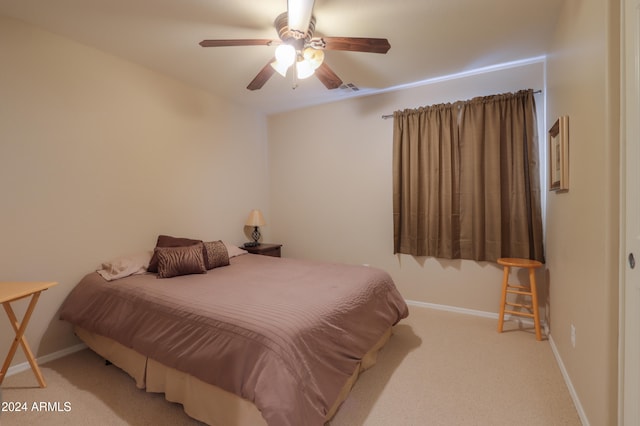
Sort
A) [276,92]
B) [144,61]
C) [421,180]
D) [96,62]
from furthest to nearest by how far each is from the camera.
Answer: [276,92] → [421,180] → [144,61] → [96,62]

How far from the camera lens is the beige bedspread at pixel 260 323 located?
1322mm

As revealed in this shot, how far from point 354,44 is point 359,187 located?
1.97 meters

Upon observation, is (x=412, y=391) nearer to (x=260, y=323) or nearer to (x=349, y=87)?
(x=260, y=323)

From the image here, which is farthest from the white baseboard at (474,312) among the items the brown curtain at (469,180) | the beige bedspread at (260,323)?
the beige bedspread at (260,323)

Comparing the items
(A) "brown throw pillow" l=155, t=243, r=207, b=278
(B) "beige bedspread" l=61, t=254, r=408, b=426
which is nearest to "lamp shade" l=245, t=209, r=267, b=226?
(A) "brown throw pillow" l=155, t=243, r=207, b=278

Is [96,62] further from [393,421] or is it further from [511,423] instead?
[511,423]

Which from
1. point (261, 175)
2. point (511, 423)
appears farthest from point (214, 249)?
point (511, 423)

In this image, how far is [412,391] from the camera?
1.90m

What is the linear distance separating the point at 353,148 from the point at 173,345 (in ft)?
9.56

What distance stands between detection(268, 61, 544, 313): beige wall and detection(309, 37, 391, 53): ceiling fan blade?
5.35 ft

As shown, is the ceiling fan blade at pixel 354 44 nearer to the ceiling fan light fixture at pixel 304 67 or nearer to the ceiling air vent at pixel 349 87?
the ceiling fan light fixture at pixel 304 67

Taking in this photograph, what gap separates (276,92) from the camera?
3545mm

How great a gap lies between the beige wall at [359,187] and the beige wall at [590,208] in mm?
917
